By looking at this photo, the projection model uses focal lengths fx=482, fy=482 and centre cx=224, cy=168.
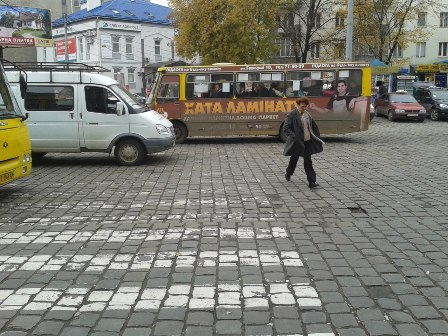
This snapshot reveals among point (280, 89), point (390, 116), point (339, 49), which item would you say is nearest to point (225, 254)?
point (280, 89)

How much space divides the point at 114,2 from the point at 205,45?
36.3 m

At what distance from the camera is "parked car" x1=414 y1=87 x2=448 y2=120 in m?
26.5

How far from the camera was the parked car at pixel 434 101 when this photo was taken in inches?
1043

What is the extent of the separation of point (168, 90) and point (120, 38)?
146 ft

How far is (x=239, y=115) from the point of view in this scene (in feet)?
56.3

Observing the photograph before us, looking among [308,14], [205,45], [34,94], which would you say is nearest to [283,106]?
[34,94]

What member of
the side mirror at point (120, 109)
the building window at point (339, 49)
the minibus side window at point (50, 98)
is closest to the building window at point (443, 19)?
the building window at point (339, 49)

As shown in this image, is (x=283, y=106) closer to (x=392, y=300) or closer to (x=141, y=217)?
(x=141, y=217)

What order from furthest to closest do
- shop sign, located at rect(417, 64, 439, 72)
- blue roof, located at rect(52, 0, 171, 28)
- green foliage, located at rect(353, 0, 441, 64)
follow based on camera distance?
blue roof, located at rect(52, 0, 171, 28) < shop sign, located at rect(417, 64, 439, 72) < green foliage, located at rect(353, 0, 441, 64)

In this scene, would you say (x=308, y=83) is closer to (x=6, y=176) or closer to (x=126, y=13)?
(x=6, y=176)

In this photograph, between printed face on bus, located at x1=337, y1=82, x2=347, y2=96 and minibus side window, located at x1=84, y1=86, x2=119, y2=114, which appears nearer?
minibus side window, located at x1=84, y1=86, x2=119, y2=114

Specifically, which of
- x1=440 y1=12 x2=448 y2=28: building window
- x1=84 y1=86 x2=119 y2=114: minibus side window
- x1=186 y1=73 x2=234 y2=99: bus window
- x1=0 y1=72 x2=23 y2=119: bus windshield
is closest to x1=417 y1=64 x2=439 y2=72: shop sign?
x1=440 y1=12 x2=448 y2=28: building window

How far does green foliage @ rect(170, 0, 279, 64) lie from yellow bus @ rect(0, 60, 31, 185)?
2287 centimetres

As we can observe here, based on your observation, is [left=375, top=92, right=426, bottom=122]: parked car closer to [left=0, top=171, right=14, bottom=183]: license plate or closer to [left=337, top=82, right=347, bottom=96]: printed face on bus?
[left=337, top=82, right=347, bottom=96]: printed face on bus
